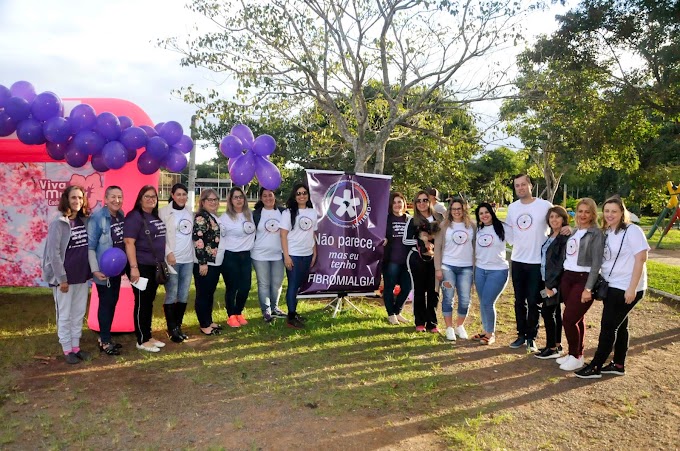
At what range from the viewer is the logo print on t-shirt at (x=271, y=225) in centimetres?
584

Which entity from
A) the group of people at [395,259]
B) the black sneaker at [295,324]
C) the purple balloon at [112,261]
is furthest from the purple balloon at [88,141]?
the black sneaker at [295,324]

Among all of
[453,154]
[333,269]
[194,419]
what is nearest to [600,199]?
[453,154]

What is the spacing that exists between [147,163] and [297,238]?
1.83 metres

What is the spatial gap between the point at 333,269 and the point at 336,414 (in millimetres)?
2666

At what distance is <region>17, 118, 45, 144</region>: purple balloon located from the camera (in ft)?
15.8

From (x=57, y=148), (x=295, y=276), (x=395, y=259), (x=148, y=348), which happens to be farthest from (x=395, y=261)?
(x=57, y=148)

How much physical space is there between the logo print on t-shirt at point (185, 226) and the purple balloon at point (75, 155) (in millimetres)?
1123

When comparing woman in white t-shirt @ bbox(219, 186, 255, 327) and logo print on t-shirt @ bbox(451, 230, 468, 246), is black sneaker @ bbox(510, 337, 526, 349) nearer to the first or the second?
logo print on t-shirt @ bbox(451, 230, 468, 246)

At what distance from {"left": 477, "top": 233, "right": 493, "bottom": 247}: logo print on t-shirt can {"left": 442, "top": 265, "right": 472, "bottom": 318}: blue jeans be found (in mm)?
305

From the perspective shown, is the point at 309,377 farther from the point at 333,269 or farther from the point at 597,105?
the point at 597,105

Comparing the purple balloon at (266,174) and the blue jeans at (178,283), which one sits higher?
the purple balloon at (266,174)

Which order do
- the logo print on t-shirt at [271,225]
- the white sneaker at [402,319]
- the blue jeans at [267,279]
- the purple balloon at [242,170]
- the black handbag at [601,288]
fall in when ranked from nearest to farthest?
the black handbag at [601,288] → the purple balloon at [242,170] → the logo print on t-shirt at [271,225] → the blue jeans at [267,279] → the white sneaker at [402,319]

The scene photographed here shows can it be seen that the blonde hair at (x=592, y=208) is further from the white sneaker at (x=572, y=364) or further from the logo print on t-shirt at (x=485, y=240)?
the white sneaker at (x=572, y=364)

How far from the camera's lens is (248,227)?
5.68m
